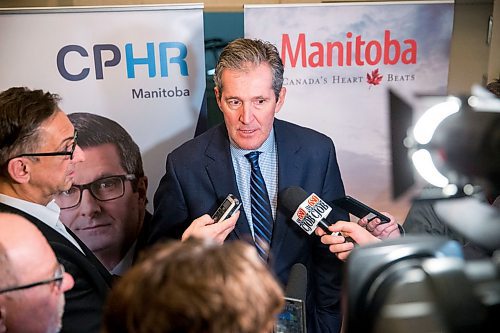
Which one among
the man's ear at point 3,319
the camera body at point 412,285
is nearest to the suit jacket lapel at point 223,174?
the man's ear at point 3,319

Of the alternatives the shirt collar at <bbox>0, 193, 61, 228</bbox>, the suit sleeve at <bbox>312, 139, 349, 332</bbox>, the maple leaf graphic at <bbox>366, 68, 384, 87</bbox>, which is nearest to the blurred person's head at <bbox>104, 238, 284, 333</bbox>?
the shirt collar at <bbox>0, 193, 61, 228</bbox>

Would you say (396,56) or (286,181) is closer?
(286,181)

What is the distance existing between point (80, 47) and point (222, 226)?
4.26 ft

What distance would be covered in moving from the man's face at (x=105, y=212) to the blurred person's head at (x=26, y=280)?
135cm

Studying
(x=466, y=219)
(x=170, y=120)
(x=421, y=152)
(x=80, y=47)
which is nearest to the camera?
(x=466, y=219)

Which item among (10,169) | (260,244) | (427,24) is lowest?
(260,244)

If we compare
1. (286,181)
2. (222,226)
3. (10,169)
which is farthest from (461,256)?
(10,169)

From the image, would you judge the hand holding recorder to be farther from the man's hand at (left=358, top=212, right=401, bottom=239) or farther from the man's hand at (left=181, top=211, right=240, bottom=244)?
the man's hand at (left=358, top=212, right=401, bottom=239)

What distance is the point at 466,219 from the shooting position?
794 mm

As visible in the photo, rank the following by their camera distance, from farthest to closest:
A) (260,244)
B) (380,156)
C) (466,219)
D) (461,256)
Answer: (380,156) < (260,244) < (466,219) < (461,256)

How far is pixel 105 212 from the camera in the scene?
2.56 m

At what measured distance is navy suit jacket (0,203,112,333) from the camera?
4.69 feet

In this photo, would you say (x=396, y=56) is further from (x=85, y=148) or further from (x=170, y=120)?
(x=85, y=148)

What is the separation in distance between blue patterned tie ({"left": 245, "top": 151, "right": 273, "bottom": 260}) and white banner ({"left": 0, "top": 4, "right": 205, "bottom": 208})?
2.40ft
